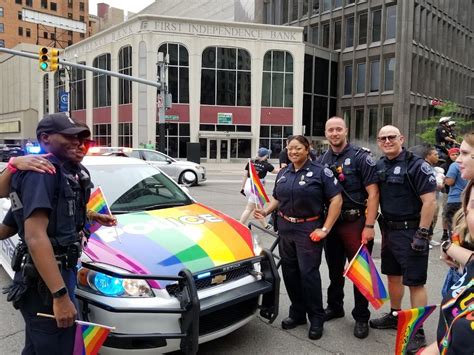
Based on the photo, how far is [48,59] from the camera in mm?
17078

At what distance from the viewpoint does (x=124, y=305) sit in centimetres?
305

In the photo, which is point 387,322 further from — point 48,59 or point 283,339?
point 48,59

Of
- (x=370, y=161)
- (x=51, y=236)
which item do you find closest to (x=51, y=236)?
(x=51, y=236)

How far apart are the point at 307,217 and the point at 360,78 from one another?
126 feet

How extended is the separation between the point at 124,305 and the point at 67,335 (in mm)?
612

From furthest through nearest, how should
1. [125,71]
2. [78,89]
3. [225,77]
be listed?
[78,89]
[125,71]
[225,77]

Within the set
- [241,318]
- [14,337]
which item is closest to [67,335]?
[241,318]

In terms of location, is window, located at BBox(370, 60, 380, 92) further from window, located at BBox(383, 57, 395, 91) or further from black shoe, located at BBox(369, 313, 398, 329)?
black shoe, located at BBox(369, 313, 398, 329)

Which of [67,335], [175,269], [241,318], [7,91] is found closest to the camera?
[67,335]

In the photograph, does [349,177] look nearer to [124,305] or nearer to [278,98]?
[124,305]

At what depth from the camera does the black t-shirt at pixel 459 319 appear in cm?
174

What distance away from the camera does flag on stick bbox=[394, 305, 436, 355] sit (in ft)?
8.10

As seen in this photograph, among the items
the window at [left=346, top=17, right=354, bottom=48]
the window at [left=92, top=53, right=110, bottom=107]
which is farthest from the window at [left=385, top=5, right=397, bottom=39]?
the window at [left=92, top=53, right=110, bottom=107]

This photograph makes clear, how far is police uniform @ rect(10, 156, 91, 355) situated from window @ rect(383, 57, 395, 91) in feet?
127
